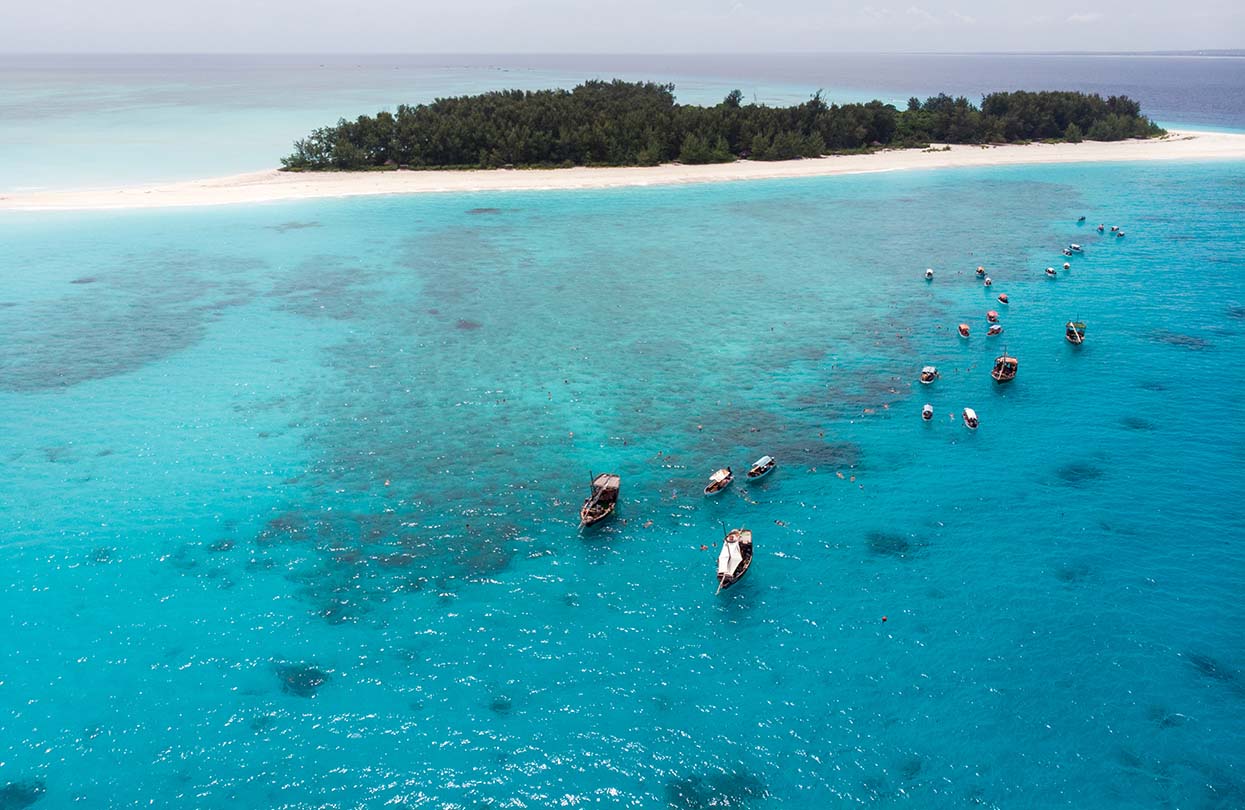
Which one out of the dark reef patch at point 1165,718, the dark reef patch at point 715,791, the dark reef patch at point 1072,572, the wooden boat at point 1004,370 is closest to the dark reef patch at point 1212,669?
the dark reef patch at point 1165,718

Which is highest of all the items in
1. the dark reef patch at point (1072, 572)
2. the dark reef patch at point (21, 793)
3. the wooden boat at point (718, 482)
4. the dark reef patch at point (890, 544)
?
the wooden boat at point (718, 482)

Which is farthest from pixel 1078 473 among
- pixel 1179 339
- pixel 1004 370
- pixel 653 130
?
pixel 653 130

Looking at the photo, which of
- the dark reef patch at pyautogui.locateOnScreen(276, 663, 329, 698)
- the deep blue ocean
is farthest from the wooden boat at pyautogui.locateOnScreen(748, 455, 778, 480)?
the dark reef patch at pyautogui.locateOnScreen(276, 663, 329, 698)

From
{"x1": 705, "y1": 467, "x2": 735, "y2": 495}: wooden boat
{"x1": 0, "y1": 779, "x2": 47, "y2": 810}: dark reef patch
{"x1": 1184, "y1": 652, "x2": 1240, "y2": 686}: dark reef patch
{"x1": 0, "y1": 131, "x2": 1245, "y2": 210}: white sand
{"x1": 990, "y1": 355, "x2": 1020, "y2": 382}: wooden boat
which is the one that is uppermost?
{"x1": 0, "y1": 131, "x2": 1245, "y2": 210}: white sand

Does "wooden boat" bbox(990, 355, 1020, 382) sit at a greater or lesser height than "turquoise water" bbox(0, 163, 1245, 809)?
greater

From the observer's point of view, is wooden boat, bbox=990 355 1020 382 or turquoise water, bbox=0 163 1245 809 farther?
wooden boat, bbox=990 355 1020 382

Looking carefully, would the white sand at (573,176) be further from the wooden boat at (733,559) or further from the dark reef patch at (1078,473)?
the wooden boat at (733,559)

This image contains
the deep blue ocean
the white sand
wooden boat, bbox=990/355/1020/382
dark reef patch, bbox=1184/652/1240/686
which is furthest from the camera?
the white sand

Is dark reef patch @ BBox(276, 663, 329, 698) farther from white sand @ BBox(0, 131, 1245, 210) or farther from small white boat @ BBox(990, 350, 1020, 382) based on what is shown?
white sand @ BBox(0, 131, 1245, 210)
